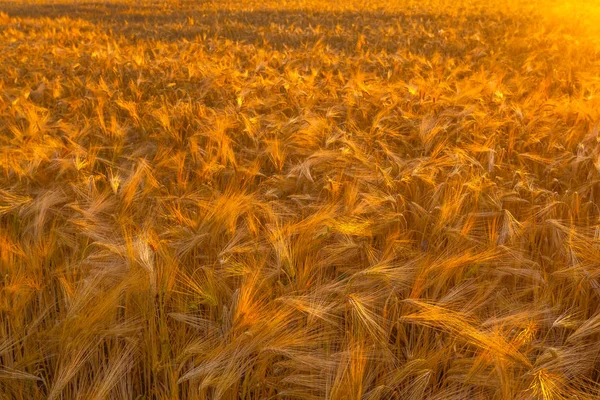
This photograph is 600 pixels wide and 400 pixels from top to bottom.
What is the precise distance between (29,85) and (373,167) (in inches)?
118

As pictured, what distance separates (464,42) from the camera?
279 inches

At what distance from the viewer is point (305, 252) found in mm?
1580

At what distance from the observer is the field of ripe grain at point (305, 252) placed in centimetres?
119

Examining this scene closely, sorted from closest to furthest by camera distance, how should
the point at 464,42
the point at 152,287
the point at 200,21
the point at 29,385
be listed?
the point at 29,385 → the point at 152,287 → the point at 464,42 → the point at 200,21

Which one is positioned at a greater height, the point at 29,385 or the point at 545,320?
the point at 545,320

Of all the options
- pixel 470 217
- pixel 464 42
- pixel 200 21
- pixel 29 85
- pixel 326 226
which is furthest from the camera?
pixel 200 21

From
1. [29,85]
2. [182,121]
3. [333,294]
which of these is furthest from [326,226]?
[29,85]

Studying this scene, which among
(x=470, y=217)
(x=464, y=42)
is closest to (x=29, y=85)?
(x=470, y=217)

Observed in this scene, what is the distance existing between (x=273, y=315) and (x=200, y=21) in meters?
11.4

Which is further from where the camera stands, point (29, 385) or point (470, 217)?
point (470, 217)

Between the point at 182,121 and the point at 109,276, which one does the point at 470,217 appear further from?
the point at 182,121

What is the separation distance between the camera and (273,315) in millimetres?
1257

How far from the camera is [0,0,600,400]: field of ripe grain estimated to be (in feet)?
3.90

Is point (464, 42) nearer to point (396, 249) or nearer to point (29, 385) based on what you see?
point (396, 249)
